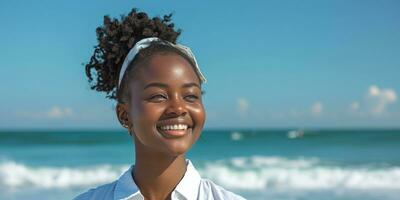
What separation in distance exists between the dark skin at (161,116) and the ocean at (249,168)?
9.29 metres

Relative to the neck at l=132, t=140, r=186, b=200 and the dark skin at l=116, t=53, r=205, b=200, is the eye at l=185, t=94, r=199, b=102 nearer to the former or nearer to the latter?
the dark skin at l=116, t=53, r=205, b=200

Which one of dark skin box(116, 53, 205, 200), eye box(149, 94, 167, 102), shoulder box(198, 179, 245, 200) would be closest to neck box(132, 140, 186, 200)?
dark skin box(116, 53, 205, 200)

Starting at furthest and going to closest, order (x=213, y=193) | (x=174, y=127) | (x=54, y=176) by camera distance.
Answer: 1. (x=54, y=176)
2. (x=213, y=193)
3. (x=174, y=127)

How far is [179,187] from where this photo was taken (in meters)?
2.81

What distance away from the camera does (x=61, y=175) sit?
1658cm

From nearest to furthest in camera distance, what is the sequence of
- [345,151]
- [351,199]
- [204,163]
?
[351,199], [204,163], [345,151]

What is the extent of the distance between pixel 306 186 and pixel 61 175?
575 centimetres

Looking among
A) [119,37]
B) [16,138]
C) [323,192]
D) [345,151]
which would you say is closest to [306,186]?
[323,192]

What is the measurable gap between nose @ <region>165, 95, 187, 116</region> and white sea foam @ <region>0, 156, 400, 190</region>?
1173 cm

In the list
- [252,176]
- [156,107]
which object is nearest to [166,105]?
[156,107]

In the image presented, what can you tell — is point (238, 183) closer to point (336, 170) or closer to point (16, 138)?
point (336, 170)

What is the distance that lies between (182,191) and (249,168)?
15.0m

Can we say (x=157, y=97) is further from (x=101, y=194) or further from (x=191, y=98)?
(x=101, y=194)

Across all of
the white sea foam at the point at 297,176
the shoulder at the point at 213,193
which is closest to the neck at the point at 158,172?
the shoulder at the point at 213,193
